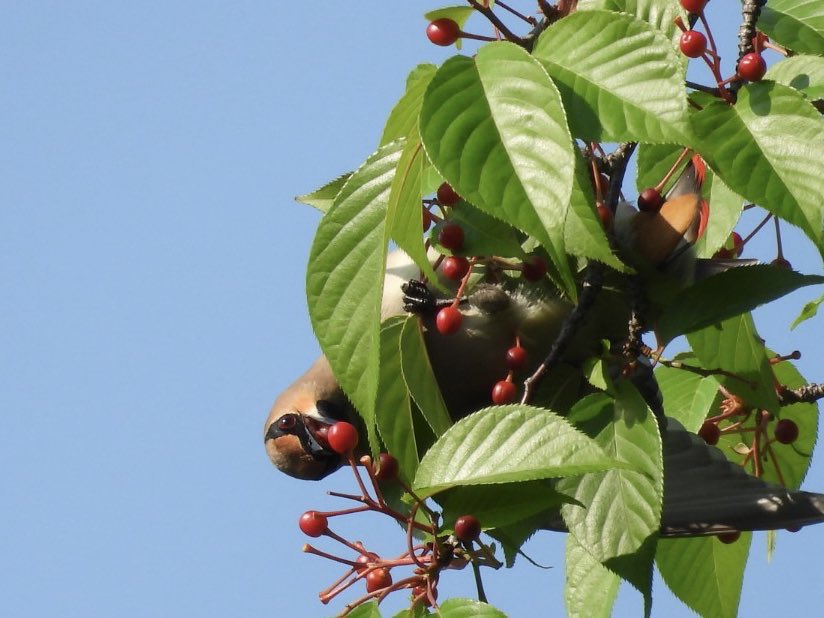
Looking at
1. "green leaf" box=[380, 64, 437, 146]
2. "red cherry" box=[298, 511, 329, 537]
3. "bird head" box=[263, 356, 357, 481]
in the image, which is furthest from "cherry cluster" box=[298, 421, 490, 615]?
"bird head" box=[263, 356, 357, 481]

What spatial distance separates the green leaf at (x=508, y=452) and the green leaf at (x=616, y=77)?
0.49 m

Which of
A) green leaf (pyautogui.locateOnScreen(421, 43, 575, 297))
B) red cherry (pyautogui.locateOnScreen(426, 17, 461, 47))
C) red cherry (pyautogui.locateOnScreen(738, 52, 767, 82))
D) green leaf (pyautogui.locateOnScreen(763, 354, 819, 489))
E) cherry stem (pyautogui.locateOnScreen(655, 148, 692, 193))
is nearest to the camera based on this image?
green leaf (pyautogui.locateOnScreen(421, 43, 575, 297))

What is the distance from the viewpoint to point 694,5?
240 cm

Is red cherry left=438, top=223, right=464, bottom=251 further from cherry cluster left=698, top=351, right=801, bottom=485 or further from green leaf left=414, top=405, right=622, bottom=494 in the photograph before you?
cherry cluster left=698, top=351, right=801, bottom=485

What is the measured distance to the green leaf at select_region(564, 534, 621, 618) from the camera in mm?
2650

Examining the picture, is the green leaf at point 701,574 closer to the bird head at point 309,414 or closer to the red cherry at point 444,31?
the red cherry at point 444,31

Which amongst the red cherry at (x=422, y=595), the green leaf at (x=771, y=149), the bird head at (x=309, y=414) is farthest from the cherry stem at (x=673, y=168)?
the bird head at (x=309, y=414)

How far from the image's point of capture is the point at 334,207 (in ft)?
7.10

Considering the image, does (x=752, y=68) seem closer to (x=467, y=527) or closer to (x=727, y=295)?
(x=727, y=295)

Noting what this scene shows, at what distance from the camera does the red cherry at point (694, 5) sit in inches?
94.4

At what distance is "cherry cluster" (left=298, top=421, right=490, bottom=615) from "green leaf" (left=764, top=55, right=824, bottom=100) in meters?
1.01

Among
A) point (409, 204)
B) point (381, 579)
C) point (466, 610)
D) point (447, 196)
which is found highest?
point (447, 196)

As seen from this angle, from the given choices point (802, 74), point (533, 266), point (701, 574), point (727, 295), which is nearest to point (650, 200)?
point (533, 266)

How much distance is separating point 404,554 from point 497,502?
22 centimetres
